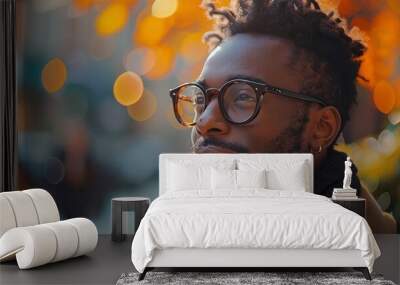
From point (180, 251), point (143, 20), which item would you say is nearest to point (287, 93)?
point (143, 20)

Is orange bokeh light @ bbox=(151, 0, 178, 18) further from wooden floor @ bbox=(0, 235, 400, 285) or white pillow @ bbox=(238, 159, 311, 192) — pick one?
wooden floor @ bbox=(0, 235, 400, 285)

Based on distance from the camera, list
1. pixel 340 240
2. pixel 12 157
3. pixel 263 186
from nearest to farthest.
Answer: pixel 340 240, pixel 263 186, pixel 12 157

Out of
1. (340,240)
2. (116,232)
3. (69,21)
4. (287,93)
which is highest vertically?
(69,21)

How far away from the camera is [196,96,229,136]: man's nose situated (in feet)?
23.2

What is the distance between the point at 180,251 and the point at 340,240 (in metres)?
1.20

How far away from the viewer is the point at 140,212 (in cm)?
667

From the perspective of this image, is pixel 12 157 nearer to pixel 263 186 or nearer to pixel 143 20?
pixel 143 20

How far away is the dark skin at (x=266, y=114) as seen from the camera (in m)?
7.05

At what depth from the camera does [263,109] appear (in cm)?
704

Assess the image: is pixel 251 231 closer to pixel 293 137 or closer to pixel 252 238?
pixel 252 238

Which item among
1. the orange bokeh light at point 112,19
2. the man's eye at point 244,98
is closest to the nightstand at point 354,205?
the man's eye at point 244,98

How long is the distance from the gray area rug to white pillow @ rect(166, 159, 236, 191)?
5.08 ft

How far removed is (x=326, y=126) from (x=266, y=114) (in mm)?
702

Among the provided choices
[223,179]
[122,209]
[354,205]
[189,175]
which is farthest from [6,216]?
[354,205]
